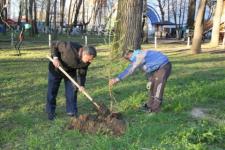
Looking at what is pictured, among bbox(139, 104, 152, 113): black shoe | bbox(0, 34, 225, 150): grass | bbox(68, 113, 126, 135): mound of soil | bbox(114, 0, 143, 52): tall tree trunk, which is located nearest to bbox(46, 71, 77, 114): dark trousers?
bbox(0, 34, 225, 150): grass

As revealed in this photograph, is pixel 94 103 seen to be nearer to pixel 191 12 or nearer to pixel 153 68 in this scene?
pixel 153 68

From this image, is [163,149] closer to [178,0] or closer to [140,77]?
[140,77]

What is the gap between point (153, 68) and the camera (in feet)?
28.4

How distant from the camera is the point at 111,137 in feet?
22.8

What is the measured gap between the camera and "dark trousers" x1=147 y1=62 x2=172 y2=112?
28.6ft

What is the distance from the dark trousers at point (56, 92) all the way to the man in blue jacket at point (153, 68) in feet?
3.37

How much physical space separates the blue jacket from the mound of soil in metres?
0.88

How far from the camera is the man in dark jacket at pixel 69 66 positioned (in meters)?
7.73

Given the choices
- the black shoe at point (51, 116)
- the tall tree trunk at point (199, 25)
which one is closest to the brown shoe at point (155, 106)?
the black shoe at point (51, 116)

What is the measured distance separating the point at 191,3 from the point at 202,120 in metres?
34.8

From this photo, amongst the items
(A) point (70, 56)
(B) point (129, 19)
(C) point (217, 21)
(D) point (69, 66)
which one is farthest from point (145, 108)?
(C) point (217, 21)

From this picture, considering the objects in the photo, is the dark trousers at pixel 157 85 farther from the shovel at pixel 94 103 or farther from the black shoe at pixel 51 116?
the black shoe at pixel 51 116

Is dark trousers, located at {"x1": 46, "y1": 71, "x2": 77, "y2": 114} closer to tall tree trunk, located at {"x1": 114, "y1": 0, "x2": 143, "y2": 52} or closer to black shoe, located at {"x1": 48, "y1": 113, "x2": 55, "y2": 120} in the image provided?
black shoe, located at {"x1": 48, "y1": 113, "x2": 55, "y2": 120}

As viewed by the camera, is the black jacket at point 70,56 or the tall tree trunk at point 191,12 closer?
the black jacket at point 70,56
